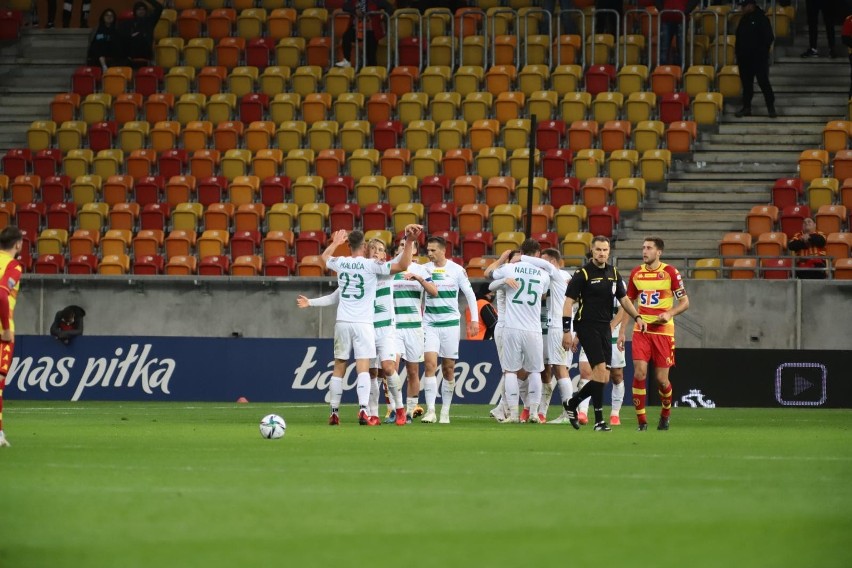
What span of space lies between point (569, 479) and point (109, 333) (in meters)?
17.9

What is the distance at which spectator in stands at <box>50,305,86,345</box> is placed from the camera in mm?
25609

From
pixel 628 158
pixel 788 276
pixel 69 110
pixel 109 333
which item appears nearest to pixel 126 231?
pixel 109 333

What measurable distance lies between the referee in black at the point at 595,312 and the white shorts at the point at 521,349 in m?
1.59

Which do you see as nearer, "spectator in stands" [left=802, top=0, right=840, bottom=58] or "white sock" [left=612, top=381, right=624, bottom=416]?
"white sock" [left=612, top=381, right=624, bottom=416]

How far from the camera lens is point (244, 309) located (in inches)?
1056

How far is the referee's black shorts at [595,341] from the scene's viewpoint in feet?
55.6

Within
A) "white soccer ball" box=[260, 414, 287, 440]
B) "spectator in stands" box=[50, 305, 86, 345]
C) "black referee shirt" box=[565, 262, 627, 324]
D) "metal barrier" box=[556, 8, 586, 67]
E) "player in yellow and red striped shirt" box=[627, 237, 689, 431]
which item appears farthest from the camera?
"metal barrier" box=[556, 8, 586, 67]

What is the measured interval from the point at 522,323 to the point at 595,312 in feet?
6.03

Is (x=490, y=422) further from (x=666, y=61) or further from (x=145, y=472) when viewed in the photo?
(x=666, y=61)

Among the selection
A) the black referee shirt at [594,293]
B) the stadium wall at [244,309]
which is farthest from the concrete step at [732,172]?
the black referee shirt at [594,293]

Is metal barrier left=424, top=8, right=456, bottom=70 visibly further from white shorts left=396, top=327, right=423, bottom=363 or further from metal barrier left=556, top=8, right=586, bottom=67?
white shorts left=396, top=327, right=423, bottom=363

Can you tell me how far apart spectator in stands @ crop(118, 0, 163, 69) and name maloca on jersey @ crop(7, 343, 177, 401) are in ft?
34.9

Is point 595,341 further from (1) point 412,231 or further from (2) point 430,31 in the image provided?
(2) point 430,31

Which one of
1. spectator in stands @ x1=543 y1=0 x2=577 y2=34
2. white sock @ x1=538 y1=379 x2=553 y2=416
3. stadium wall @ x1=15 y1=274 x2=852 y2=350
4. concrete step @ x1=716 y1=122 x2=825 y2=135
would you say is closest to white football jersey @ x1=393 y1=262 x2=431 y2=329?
white sock @ x1=538 y1=379 x2=553 y2=416
